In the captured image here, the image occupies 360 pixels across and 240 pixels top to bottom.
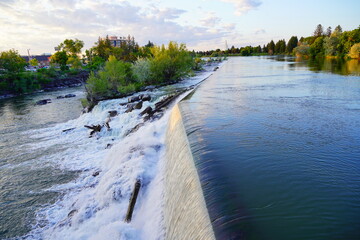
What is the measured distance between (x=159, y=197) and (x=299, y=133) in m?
5.81

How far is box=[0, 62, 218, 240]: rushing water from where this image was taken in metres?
6.62

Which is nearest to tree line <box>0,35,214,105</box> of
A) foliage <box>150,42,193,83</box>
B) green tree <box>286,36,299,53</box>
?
foliage <box>150,42,193,83</box>

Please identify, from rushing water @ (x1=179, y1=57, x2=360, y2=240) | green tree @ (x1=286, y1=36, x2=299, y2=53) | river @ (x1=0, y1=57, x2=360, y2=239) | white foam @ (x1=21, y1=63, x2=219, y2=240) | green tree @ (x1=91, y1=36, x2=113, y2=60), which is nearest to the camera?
rushing water @ (x1=179, y1=57, x2=360, y2=240)

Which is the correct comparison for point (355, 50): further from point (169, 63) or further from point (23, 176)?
point (23, 176)

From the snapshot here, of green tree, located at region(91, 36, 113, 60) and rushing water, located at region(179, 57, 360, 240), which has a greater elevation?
green tree, located at region(91, 36, 113, 60)

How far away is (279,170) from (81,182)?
7270 mm

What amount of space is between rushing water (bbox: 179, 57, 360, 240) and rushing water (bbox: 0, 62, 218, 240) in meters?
1.90

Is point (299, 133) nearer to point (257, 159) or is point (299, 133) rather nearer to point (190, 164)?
point (257, 159)

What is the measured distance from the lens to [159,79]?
3072cm

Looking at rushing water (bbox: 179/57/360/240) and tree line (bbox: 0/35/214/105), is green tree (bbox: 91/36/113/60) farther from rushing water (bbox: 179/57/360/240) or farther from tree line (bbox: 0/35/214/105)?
rushing water (bbox: 179/57/360/240)

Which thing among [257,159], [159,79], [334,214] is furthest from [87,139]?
[159,79]

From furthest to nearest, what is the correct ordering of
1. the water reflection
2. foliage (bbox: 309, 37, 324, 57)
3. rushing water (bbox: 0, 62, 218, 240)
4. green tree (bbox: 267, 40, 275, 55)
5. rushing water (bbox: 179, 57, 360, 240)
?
green tree (bbox: 267, 40, 275, 55) < foliage (bbox: 309, 37, 324, 57) < the water reflection < rushing water (bbox: 0, 62, 218, 240) < rushing water (bbox: 179, 57, 360, 240)

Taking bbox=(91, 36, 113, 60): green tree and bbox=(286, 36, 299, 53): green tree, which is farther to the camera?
bbox=(286, 36, 299, 53): green tree

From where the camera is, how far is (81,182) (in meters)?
9.33
